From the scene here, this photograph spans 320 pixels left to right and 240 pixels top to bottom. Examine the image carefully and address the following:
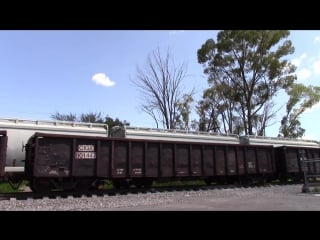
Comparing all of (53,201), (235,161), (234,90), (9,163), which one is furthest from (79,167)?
(234,90)

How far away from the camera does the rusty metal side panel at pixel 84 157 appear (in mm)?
14414

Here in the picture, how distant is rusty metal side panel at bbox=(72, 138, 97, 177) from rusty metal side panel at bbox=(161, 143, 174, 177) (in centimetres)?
388

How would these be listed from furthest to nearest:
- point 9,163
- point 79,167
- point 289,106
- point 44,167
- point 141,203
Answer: point 289,106
point 9,163
point 79,167
point 44,167
point 141,203

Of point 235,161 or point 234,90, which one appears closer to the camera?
point 235,161

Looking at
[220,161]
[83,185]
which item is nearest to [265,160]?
[220,161]

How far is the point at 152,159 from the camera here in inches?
664

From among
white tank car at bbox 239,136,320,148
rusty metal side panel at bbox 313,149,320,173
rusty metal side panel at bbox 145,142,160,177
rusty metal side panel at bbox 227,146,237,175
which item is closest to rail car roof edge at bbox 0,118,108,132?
rusty metal side panel at bbox 145,142,160,177

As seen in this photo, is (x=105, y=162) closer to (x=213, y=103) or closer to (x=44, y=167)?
(x=44, y=167)

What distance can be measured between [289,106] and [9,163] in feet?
119

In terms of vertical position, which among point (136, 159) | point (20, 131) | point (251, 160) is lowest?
point (136, 159)

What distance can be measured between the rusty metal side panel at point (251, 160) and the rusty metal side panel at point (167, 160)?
6423 millimetres

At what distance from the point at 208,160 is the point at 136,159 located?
5.04m

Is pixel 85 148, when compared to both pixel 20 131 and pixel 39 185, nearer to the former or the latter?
pixel 39 185
